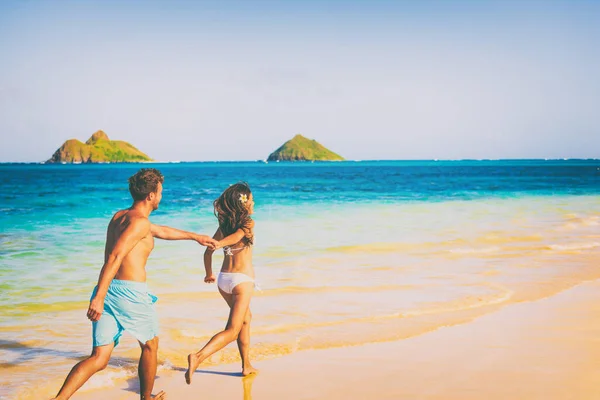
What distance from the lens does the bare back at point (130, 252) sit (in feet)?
12.9

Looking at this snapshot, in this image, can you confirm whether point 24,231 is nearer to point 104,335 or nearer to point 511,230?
point 511,230

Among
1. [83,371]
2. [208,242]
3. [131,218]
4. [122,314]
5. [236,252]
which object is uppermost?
[131,218]

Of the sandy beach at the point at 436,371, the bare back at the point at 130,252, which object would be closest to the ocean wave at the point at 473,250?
the sandy beach at the point at 436,371

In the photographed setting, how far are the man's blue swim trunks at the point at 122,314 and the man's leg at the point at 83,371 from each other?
0.19 ft

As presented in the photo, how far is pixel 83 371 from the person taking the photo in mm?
3775

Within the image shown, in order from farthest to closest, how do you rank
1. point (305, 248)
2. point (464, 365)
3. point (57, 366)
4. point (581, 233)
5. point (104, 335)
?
point (581, 233) → point (305, 248) → point (57, 366) → point (464, 365) → point (104, 335)

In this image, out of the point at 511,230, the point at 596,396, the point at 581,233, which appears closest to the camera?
the point at 596,396

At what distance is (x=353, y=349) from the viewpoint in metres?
5.55

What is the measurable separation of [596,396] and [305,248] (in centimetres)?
886

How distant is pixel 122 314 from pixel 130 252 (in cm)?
41

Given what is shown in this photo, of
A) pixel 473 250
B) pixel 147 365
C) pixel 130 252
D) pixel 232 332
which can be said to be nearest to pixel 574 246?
pixel 473 250

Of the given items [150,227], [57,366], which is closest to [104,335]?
[150,227]

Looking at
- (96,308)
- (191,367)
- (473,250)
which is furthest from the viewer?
(473,250)

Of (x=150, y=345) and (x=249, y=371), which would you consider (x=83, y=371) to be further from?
(x=249, y=371)
